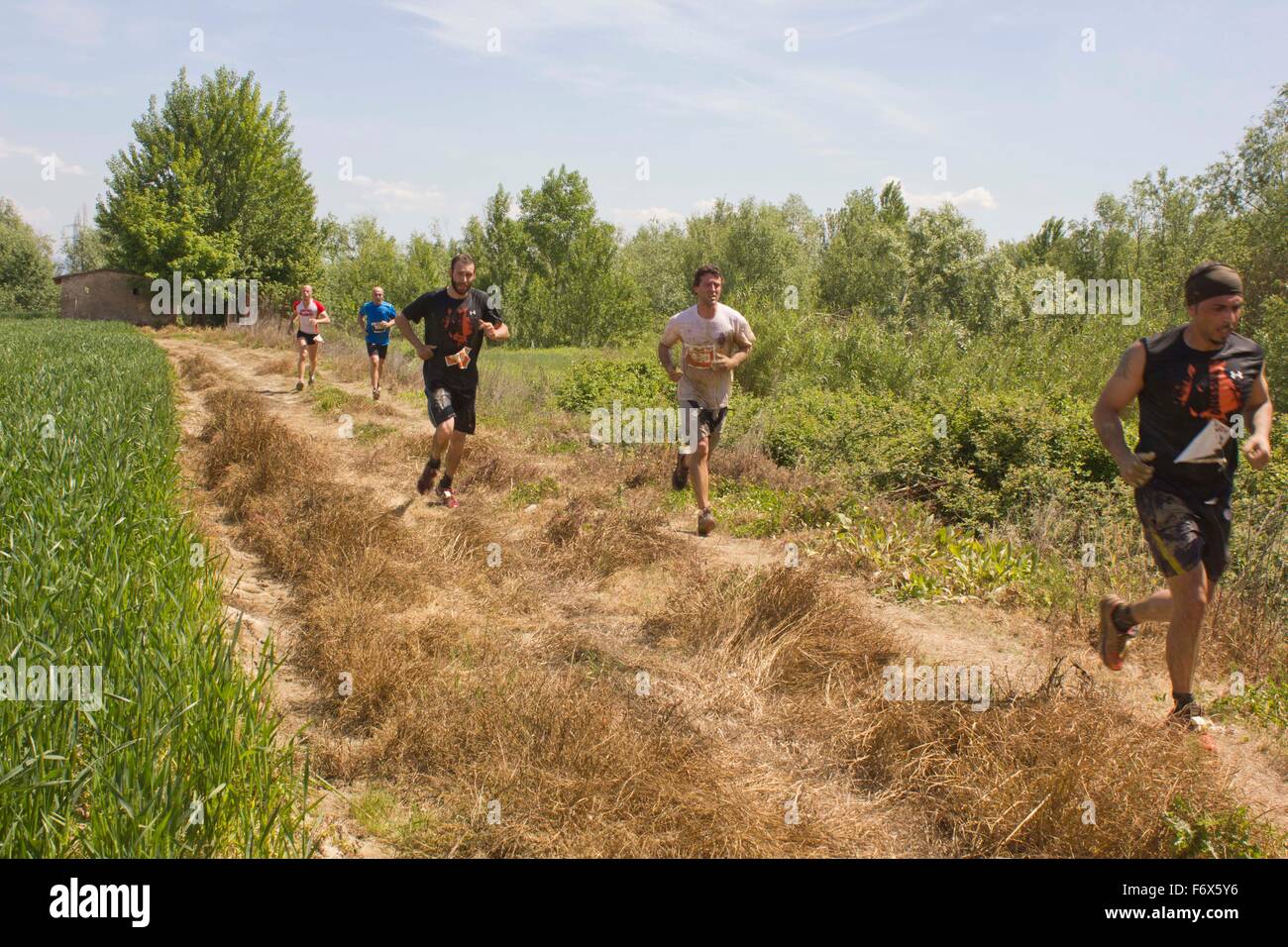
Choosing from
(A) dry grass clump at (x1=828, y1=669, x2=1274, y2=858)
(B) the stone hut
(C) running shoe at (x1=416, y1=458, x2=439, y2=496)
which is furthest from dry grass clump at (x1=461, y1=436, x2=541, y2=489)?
(B) the stone hut

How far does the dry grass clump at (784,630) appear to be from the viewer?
4.57 meters

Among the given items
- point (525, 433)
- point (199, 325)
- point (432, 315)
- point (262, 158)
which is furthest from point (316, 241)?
point (432, 315)

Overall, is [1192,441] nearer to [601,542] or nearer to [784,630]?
[784,630]

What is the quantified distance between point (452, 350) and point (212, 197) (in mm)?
41875

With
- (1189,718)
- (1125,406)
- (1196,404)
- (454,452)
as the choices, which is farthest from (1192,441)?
(454,452)

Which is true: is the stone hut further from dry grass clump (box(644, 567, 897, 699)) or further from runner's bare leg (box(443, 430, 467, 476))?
dry grass clump (box(644, 567, 897, 699))

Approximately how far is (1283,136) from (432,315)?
39.7 metres

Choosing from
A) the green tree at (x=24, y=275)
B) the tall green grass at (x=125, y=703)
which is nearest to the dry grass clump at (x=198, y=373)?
the tall green grass at (x=125, y=703)

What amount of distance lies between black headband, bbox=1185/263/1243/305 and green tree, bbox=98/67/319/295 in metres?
44.3

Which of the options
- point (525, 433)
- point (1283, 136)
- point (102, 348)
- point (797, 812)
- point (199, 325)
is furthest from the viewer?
point (199, 325)

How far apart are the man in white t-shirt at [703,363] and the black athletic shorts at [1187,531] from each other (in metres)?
3.78

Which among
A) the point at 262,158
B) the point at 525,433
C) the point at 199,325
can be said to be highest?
the point at 262,158
